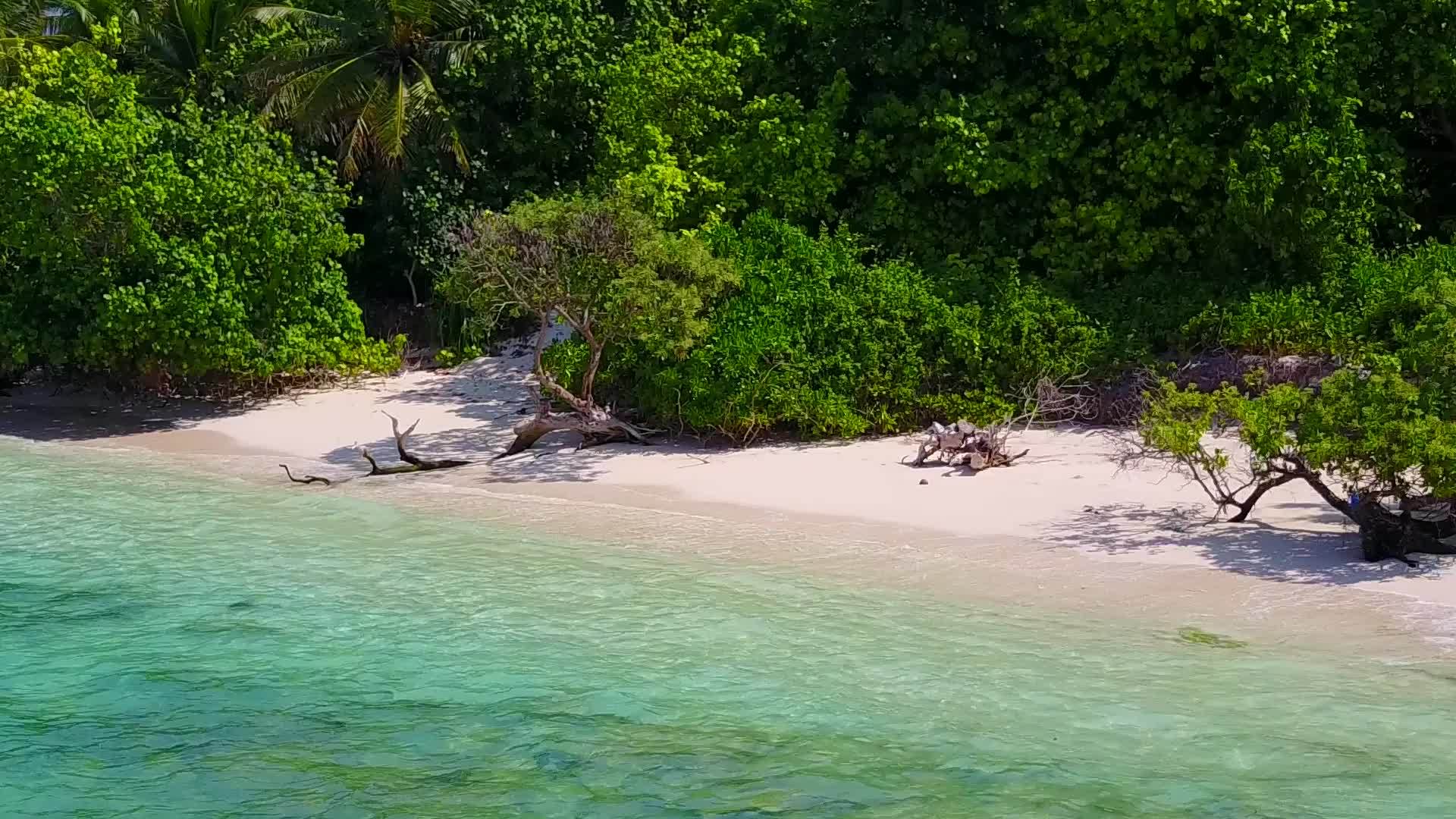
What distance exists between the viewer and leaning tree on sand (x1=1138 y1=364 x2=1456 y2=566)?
9.74 metres

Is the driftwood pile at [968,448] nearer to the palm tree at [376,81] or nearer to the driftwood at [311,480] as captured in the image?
the driftwood at [311,480]

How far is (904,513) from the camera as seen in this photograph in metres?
12.4

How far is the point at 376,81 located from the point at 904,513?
11.2 m

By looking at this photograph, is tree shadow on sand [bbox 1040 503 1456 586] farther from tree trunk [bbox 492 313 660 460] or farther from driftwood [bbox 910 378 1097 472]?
tree trunk [bbox 492 313 660 460]

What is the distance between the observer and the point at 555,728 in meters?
8.34

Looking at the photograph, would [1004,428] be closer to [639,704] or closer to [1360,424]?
[1360,424]

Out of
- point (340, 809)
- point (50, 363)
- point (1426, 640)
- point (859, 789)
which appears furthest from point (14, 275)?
point (1426, 640)

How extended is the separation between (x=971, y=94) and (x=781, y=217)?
8.45ft

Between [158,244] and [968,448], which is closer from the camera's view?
[968,448]

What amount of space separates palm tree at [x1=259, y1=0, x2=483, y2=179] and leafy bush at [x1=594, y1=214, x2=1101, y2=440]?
19.1 feet

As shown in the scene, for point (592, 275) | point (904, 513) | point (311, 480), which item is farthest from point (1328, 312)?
point (311, 480)

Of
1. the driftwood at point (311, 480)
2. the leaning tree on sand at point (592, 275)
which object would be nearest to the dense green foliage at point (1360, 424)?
the leaning tree on sand at point (592, 275)

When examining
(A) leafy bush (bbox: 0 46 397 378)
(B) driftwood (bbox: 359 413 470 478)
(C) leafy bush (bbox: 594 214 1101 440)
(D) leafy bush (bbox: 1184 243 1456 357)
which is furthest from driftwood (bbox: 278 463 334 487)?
(D) leafy bush (bbox: 1184 243 1456 357)

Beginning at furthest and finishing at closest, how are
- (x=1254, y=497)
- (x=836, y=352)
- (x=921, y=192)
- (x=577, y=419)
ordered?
1. (x=921, y=192)
2. (x=577, y=419)
3. (x=836, y=352)
4. (x=1254, y=497)
